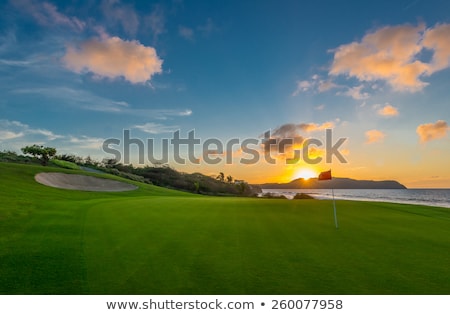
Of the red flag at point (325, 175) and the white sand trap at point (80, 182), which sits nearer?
the red flag at point (325, 175)

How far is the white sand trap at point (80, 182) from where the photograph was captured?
1178 inches

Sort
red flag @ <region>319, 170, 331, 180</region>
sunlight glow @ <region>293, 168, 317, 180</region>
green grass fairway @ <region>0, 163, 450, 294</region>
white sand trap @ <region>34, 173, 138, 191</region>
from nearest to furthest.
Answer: green grass fairway @ <region>0, 163, 450, 294</region>
red flag @ <region>319, 170, 331, 180</region>
sunlight glow @ <region>293, 168, 317, 180</region>
white sand trap @ <region>34, 173, 138, 191</region>

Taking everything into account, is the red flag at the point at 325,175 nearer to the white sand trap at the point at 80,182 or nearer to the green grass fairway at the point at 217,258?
the green grass fairway at the point at 217,258

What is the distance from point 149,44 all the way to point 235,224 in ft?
68.1

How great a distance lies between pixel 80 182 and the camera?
3356 cm

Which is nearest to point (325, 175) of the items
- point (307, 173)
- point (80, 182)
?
point (307, 173)

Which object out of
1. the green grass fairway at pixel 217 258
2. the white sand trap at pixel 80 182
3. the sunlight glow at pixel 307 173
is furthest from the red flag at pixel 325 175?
the white sand trap at pixel 80 182

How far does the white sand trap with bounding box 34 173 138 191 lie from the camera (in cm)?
2992

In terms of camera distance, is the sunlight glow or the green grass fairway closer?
the green grass fairway

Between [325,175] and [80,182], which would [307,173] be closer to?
[325,175]

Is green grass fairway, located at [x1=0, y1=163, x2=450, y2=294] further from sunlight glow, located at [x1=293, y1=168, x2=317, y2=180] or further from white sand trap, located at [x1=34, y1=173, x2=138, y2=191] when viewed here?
white sand trap, located at [x1=34, y1=173, x2=138, y2=191]

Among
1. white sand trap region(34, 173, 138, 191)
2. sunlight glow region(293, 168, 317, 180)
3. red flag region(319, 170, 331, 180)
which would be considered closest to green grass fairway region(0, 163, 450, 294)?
red flag region(319, 170, 331, 180)
